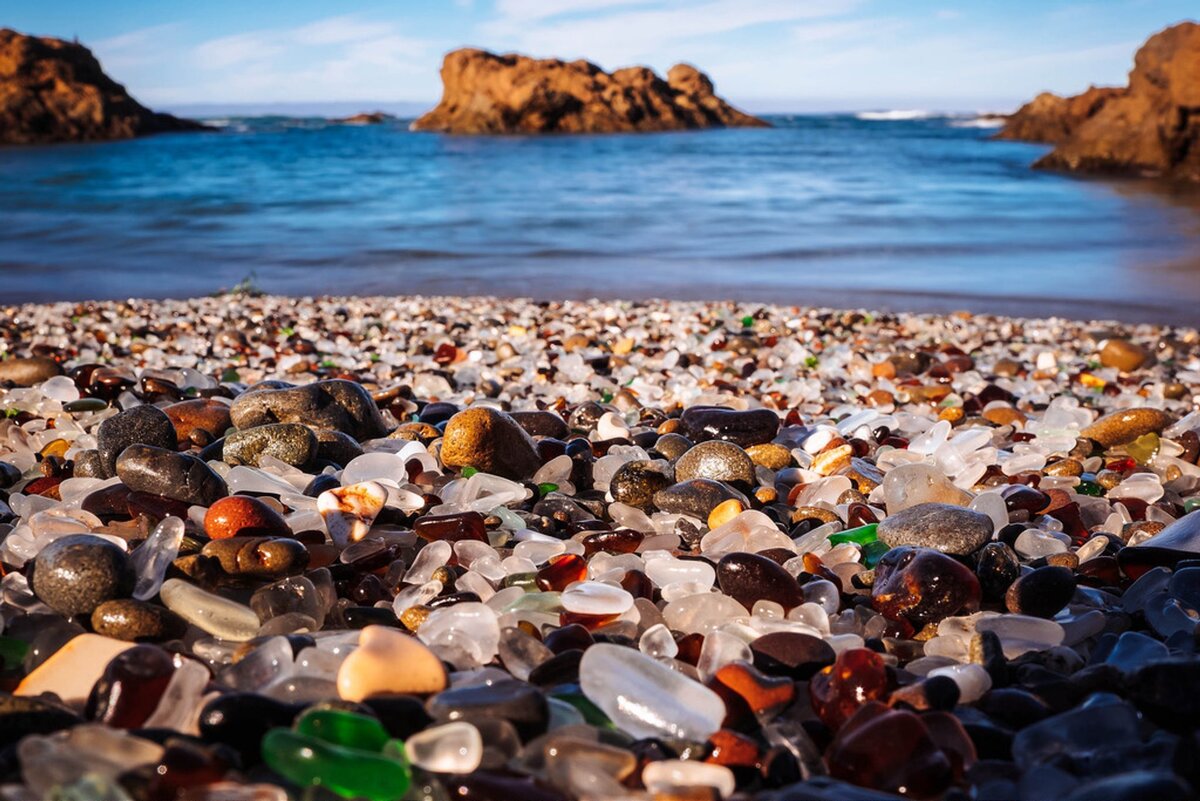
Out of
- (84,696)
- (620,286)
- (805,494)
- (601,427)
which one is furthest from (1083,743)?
(620,286)

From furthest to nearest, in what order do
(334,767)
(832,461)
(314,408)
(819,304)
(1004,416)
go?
(819,304) < (1004,416) < (314,408) < (832,461) < (334,767)

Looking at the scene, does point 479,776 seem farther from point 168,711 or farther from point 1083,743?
point 1083,743

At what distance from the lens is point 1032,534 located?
1.72 m

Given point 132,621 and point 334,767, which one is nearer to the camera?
point 334,767

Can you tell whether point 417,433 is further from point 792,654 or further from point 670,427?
point 792,654

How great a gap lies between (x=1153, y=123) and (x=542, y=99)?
48.5 meters

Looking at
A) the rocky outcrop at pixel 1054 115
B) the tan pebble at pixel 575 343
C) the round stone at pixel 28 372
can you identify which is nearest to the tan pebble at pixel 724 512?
the round stone at pixel 28 372

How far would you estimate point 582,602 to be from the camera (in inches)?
54.8

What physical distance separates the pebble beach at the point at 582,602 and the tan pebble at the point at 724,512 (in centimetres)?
1

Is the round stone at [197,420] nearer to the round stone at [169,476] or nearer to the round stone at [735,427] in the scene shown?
the round stone at [169,476]

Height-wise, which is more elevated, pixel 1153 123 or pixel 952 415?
pixel 1153 123

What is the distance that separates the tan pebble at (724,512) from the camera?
180 centimetres

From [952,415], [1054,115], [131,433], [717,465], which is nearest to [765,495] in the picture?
[717,465]

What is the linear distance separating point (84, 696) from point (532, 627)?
62cm
